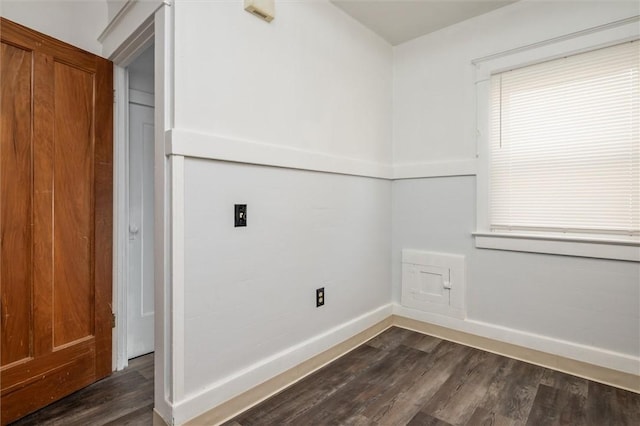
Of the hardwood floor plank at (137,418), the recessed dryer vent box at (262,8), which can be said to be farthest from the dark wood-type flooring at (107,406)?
the recessed dryer vent box at (262,8)

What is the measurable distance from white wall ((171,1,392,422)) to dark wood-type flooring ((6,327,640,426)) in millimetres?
236

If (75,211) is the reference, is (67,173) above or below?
above

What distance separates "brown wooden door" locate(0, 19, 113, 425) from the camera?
5.20ft

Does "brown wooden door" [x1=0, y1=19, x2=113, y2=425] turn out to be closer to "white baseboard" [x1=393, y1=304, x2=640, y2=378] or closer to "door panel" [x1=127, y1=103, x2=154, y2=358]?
"door panel" [x1=127, y1=103, x2=154, y2=358]

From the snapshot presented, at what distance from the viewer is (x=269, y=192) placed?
73.5 inches

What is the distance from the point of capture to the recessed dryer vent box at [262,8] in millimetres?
1731

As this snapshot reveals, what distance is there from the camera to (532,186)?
89.8 inches

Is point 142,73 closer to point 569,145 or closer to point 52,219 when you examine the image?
point 52,219

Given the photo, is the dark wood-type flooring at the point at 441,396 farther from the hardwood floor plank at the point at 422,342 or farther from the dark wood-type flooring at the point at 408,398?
the hardwood floor plank at the point at 422,342

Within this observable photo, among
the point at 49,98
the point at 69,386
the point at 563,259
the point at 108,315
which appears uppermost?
the point at 49,98

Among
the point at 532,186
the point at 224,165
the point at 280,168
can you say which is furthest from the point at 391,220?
the point at 224,165

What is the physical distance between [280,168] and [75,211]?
4.10 ft

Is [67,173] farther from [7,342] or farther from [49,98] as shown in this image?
[7,342]

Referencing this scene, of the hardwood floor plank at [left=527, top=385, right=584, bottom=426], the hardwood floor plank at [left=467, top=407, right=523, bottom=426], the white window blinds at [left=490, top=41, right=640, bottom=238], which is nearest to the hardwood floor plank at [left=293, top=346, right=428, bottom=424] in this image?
the hardwood floor plank at [left=467, top=407, right=523, bottom=426]
